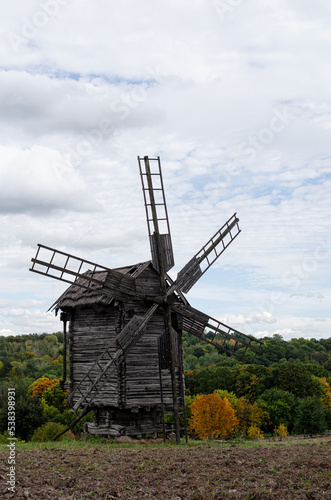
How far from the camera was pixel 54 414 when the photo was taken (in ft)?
132

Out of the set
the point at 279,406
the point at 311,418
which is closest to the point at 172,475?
the point at 311,418

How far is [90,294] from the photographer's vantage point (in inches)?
827

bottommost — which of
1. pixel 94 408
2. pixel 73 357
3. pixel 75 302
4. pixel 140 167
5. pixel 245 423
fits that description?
pixel 245 423

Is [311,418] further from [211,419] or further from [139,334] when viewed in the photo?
[139,334]

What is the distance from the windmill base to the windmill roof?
460 cm

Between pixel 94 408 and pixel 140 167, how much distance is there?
34.3 ft

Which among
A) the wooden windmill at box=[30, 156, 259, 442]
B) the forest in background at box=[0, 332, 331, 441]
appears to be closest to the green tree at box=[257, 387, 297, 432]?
the forest in background at box=[0, 332, 331, 441]

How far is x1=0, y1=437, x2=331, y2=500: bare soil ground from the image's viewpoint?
10430 millimetres

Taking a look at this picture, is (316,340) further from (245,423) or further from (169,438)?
(169,438)

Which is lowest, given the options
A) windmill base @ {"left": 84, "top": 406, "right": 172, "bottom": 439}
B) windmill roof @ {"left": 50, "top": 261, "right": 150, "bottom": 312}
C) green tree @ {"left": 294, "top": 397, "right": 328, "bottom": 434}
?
green tree @ {"left": 294, "top": 397, "right": 328, "bottom": 434}

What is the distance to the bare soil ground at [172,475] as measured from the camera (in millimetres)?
10430

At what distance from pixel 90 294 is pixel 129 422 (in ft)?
18.3

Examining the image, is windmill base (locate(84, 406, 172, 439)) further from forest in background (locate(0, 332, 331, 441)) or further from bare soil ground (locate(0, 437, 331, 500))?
bare soil ground (locate(0, 437, 331, 500))

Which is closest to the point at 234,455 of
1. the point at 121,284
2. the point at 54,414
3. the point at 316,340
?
the point at 121,284
